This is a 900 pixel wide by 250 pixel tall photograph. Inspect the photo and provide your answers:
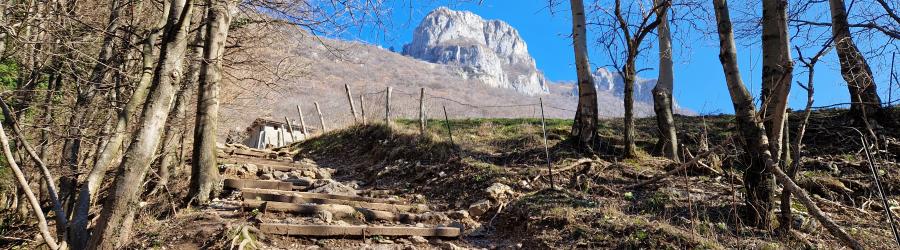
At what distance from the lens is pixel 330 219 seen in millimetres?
5703

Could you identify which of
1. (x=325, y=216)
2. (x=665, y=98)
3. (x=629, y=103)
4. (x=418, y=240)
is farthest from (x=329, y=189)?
(x=665, y=98)

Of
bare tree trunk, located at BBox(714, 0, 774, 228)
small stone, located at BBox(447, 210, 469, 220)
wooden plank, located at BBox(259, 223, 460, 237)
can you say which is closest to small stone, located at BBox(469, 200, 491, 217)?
small stone, located at BBox(447, 210, 469, 220)

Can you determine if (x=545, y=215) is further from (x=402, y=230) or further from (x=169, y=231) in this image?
(x=169, y=231)

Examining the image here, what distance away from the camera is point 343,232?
17.2 feet

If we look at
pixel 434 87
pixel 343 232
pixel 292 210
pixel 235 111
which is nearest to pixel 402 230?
pixel 343 232

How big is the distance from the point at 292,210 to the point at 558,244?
9.55 ft

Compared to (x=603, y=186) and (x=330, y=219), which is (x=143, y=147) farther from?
(x=603, y=186)

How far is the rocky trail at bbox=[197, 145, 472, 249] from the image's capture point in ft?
16.4

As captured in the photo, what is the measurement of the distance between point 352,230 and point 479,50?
157 m

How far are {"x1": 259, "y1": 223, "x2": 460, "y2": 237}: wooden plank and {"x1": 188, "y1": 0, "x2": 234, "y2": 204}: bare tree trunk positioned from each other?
6.83ft

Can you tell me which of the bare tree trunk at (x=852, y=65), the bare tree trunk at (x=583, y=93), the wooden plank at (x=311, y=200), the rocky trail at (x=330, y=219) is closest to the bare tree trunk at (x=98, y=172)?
the rocky trail at (x=330, y=219)

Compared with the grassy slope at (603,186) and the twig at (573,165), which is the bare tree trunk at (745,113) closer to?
the grassy slope at (603,186)

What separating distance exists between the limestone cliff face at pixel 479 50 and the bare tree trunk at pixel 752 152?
125 meters

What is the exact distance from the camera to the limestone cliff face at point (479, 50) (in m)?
152
